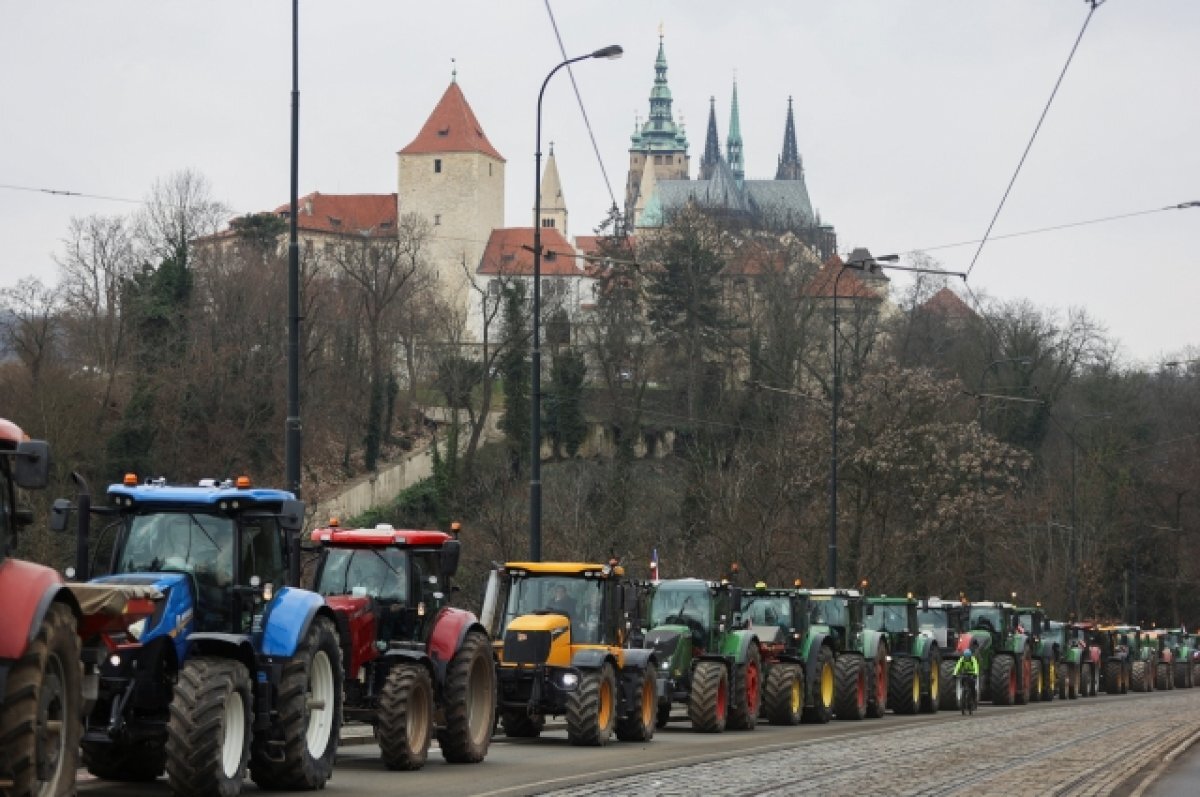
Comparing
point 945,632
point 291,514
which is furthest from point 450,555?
point 945,632

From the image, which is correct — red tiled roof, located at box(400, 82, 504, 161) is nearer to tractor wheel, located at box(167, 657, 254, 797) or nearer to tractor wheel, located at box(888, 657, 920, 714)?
tractor wheel, located at box(888, 657, 920, 714)

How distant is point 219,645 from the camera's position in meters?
14.8

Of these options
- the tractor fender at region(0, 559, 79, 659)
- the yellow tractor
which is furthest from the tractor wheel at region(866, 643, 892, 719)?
the tractor fender at region(0, 559, 79, 659)

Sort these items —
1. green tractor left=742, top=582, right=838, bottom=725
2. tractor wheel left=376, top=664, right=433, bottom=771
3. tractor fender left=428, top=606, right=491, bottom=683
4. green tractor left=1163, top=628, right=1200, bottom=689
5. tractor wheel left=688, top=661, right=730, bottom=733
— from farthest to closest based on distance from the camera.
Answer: green tractor left=1163, top=628, right=1200, bottom=689
green tractor left=742, top=582, right=838, bottom=725
tractor wheel left=688, top=661, right=730, bottom=733
tractor fender left=428, top=606, right=491, bottom=683
tractor wheel left=376, top=664, right=433, bottom=771

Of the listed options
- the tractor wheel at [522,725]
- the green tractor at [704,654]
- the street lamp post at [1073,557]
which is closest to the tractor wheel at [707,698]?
the green tractor at [704,654]

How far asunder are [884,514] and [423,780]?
4189 cm

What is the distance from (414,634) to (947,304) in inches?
3503

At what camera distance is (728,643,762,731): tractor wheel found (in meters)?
28.8

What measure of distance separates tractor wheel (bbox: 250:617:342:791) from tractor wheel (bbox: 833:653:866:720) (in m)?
18.0

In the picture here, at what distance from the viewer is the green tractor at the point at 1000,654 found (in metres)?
43.4

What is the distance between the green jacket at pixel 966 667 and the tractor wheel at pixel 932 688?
572 millimetres

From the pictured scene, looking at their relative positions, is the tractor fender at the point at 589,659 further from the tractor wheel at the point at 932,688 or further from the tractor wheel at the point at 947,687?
the tractor wheel at the point at 947,687

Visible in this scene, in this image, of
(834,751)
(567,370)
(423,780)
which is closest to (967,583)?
(567,370)

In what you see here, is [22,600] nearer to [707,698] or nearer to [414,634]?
[414,634]
